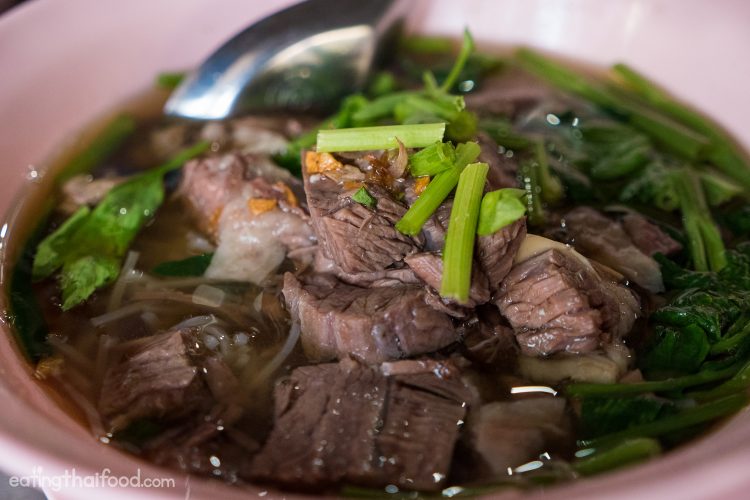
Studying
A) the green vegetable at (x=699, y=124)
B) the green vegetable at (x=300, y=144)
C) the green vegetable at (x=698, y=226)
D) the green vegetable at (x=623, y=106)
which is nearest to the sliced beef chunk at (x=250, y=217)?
the green vegetable at (x=300, y=144)

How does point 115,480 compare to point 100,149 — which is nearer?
point 115,480

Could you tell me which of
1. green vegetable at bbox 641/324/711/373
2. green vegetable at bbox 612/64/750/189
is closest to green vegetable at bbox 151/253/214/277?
green vegetable at bbox 641/324/711/373

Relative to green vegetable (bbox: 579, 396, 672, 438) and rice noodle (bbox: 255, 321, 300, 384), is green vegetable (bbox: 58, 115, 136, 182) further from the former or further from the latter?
green vegetable (bbox: 579, 396, 672, 438)

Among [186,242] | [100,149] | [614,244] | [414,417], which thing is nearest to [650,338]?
[614,244]

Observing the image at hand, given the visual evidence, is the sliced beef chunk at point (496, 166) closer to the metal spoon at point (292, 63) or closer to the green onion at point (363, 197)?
the green onion at point (363, 197)

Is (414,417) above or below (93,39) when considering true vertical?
below

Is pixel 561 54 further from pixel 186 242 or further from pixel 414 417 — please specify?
pixel 414 417
